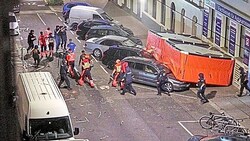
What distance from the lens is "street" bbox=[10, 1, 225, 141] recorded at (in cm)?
2000

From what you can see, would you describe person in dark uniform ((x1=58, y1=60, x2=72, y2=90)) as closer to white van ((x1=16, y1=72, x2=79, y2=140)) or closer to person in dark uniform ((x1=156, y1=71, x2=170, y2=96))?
person in dark uniform ((x1=156, y1=71, x2=170, y2=96))

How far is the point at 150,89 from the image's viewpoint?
25.2 meters

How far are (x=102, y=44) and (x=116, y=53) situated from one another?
Answer: 208 centimetres

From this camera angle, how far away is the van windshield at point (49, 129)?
44.5 ft

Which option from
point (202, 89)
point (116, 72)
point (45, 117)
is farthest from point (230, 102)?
point (45, 117)

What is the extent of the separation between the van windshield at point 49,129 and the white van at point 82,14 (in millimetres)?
21545

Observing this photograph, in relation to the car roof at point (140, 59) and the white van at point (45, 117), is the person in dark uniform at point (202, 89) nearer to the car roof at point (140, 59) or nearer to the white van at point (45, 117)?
the car roof at point (140, 59)

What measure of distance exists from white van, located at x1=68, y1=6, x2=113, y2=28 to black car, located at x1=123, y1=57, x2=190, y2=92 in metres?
10.9

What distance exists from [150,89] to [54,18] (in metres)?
15.1

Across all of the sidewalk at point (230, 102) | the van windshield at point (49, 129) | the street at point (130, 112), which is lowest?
the sidewalk at point (230, 102)

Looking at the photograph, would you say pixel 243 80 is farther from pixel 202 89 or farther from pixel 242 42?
pixel 242 42

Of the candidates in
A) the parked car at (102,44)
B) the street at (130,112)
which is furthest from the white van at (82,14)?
the street at (130,112)

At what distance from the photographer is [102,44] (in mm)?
29219

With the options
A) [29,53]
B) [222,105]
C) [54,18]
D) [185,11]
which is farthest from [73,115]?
[54,18]
